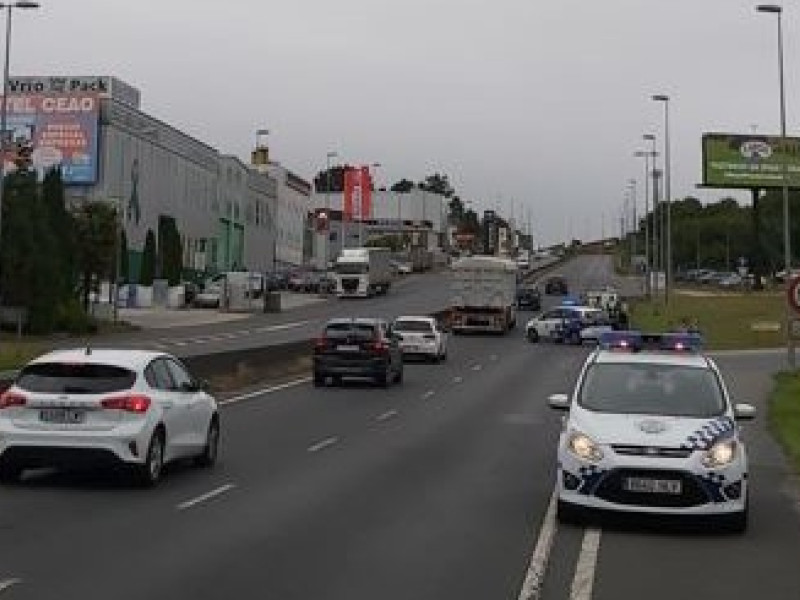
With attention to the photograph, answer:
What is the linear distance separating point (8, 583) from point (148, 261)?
8475 centimetres

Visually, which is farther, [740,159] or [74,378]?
[740,159]

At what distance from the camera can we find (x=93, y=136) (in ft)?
289

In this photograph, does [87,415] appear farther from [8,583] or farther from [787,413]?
[787,413]

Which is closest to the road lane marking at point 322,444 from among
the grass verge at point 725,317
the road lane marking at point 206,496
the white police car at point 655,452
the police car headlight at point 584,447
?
the road lane marking at point 206,496

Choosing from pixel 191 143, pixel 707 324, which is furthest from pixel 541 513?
pixel 191 143

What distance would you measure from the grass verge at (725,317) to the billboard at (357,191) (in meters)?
56.1

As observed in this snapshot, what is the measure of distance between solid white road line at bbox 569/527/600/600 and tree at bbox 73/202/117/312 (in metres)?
58.0

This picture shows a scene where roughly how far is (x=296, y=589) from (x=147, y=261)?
279ft

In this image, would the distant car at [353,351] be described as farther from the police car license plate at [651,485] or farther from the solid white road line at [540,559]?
the police car license plate at [651,485]

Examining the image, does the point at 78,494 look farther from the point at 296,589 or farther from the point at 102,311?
the point at 102,311

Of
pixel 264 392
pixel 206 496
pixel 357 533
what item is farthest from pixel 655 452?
pixel 264 392

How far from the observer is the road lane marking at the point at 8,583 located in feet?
31.9

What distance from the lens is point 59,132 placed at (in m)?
88.4

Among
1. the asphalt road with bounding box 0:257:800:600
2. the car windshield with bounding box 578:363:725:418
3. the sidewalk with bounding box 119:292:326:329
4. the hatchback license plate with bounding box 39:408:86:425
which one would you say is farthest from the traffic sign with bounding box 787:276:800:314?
the sidewalk with bounding box 119:292:326:329
